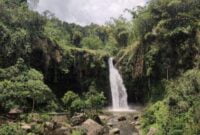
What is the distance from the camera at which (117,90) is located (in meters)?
32.6

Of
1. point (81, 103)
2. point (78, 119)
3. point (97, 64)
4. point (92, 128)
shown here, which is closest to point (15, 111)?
point (78, 119)

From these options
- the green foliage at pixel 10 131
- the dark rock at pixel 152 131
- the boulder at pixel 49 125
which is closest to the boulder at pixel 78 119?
the boulder at pixel 49 125

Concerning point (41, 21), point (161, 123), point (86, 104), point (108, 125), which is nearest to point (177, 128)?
point (161, 123)

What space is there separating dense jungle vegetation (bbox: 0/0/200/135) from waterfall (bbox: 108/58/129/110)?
539 mm

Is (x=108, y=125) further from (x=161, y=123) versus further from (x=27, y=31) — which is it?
(x=27, y=31)

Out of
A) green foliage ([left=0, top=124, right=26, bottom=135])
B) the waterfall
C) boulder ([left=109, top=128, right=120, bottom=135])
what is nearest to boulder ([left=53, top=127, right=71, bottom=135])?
boulder ([left=109, top=128, right=120, bottom=135])

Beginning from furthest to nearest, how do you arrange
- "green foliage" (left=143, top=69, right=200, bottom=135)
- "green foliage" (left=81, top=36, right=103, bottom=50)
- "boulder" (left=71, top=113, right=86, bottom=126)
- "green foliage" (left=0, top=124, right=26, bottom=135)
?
"green foliage" (left=81, top=36, right=103, bottom=50)
"boulder" (left=71, top=113, right=86, bottom=126)
"green foliage" (left=143, top=69, right=200, bottom=135)
"green foliage" (left=0, top=124, right=26, bottom=135)

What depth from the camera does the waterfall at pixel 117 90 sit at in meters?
31.9

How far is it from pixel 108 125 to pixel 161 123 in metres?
5.61

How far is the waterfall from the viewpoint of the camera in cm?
3186

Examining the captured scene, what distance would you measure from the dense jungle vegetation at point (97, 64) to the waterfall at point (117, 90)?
1.77ft

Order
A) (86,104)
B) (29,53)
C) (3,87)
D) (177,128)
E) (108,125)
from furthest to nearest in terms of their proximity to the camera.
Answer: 1. (29,53)
2. (86,104)
3. (108,125)
4. (3,87)
5. (177,128)

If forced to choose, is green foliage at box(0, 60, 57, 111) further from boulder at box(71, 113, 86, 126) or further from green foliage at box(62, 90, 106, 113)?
boulder at box(71, 113, 86, 126)

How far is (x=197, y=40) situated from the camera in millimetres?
25219
